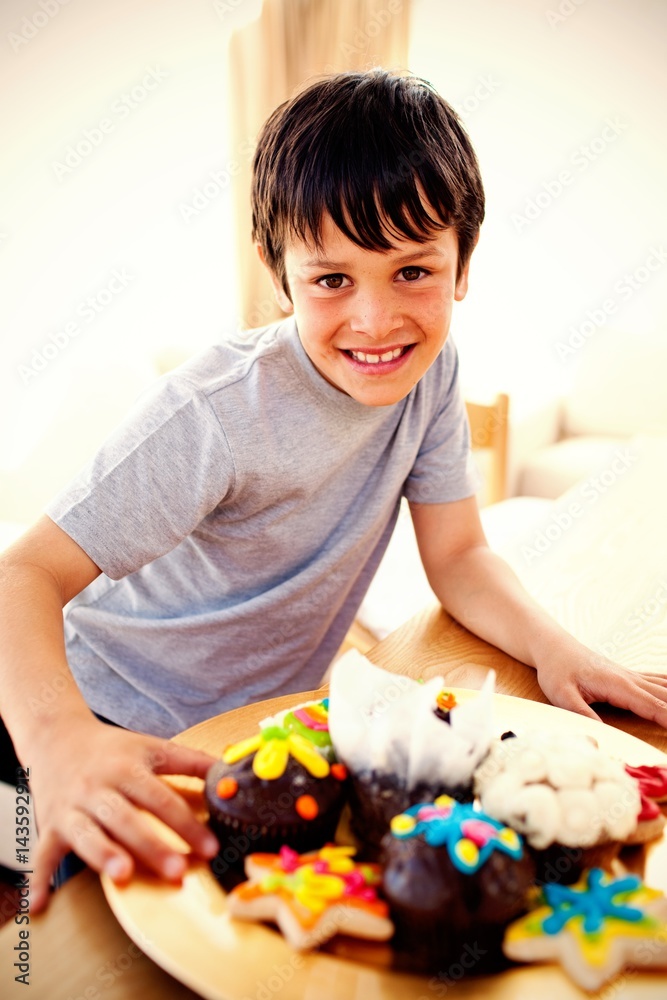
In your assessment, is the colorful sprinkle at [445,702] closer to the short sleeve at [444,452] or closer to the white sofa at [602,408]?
the short sleeve at [444,452]

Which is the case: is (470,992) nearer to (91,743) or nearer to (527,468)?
(91,743)

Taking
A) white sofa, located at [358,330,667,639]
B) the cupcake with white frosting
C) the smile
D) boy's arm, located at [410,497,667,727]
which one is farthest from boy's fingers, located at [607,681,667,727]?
white sofa, located at [358,330,667,639]

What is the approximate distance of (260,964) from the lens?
0.60m

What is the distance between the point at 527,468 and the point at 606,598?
2.21 metres

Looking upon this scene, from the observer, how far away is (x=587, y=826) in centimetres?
67

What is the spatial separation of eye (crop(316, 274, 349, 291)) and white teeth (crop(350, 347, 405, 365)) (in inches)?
3.8

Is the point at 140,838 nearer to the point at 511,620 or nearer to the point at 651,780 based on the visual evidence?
the point at 651,780

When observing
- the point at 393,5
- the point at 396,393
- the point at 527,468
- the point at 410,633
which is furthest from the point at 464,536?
the point at 393,5

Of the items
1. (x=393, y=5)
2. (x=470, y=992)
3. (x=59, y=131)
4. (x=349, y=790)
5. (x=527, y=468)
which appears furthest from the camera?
(x=527, y=468)

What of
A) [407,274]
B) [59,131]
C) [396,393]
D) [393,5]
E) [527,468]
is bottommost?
[527,468]

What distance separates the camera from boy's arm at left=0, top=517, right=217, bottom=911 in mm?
684

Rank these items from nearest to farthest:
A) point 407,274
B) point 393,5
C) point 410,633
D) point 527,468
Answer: point 407,274 → point 410,633 → point 393,5 → point 527,468

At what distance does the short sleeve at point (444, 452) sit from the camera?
1.34m
